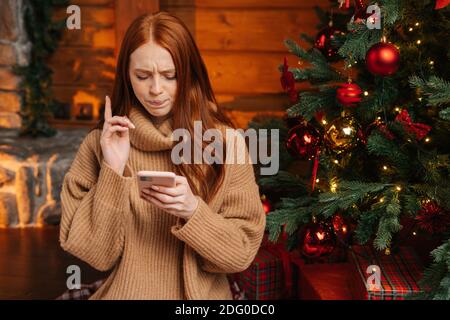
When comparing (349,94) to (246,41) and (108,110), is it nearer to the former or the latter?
(108,110)

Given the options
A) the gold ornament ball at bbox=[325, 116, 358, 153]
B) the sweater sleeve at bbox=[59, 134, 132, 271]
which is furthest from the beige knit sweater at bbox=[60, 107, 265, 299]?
the gold ornament ball at bbox=[325, 116, 358, 153]

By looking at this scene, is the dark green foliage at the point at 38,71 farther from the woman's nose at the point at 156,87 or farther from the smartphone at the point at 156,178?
the smartphone at the point at 156,178

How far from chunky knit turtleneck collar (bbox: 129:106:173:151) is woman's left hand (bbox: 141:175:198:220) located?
0.17 metres

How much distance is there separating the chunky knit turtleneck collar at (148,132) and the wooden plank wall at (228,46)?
1.74 m

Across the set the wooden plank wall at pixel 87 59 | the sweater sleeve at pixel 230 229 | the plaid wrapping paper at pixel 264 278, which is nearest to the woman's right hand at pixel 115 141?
the sweater sleeve at pixel 230 229

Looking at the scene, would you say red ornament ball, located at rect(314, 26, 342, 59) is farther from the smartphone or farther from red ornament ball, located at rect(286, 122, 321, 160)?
the smartphone

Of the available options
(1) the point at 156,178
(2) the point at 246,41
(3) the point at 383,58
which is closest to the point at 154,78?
(1) the point at 156,178

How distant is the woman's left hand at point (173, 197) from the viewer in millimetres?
1368

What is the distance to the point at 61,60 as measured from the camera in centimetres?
348

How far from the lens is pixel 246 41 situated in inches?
128

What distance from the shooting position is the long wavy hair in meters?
1.48

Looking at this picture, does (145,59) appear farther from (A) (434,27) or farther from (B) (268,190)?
(B) (268,190)
